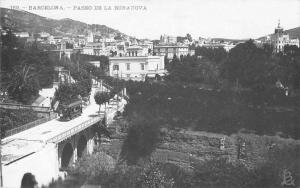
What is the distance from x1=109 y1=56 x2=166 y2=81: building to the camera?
5225 cm

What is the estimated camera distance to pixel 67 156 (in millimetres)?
24422

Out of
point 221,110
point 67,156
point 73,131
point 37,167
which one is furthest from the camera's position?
point 221,110

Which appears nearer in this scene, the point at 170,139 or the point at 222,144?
the point at 222,144

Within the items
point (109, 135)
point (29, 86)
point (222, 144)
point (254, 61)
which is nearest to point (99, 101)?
point (109, 135)

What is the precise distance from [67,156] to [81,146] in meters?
2.45

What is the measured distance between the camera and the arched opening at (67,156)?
2389 cm

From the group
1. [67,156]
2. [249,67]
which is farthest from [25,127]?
[249,67]

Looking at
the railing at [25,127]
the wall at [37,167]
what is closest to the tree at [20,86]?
the railing at [25,127]

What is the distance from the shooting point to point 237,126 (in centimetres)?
2909

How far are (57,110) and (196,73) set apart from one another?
2359 cm

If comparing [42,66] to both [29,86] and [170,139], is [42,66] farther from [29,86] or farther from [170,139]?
[170,139]

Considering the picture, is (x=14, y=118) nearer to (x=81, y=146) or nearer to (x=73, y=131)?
(x=73, y=131)

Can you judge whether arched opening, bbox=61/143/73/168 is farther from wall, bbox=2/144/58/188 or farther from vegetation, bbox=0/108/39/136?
vegetation, bbox=0/108/39/136

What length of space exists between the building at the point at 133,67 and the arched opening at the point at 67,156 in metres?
27.9
